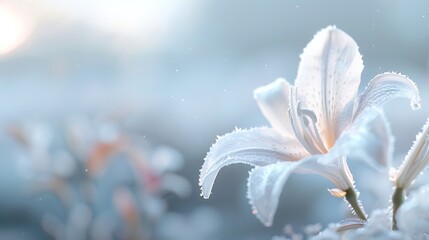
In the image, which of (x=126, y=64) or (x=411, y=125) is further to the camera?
(x=126, y=64)

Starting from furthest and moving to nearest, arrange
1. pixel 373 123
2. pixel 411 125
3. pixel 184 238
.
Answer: pixel 184 238
pixel 411 125
pixel 373 123

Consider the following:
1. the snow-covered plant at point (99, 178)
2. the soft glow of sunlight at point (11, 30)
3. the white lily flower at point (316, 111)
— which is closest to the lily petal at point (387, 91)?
the white lily flower at point (316, 111)

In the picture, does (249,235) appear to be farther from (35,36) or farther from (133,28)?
(35,36)

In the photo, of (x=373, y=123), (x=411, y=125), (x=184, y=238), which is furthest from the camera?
(x=184, y=238)

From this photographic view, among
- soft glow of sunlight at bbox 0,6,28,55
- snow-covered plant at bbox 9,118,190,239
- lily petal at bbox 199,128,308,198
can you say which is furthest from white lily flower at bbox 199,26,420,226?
soft glow of sunlight at bbox 0,6,28,55

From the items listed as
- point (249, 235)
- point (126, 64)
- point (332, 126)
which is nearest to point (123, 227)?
point (249, 235)
